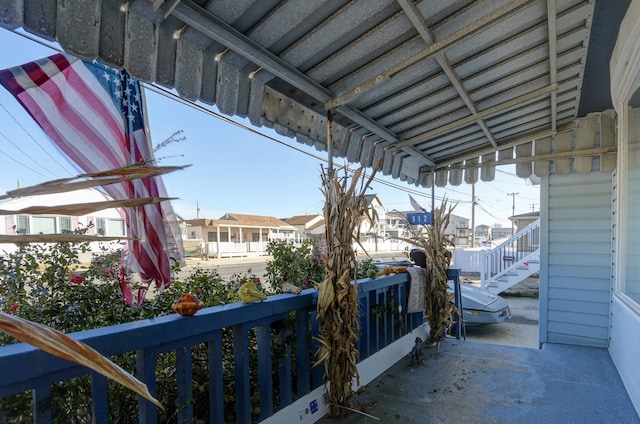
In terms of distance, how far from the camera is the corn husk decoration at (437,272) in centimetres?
367

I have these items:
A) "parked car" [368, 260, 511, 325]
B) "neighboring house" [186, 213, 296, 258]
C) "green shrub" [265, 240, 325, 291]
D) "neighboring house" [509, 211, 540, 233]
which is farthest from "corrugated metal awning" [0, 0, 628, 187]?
"neighboring house" [186, 213, 296, 258]

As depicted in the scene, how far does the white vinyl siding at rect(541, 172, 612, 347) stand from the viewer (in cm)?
398

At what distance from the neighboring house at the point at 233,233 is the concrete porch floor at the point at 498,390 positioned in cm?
1552

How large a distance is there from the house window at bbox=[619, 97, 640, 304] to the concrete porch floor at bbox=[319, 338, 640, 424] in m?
0.84

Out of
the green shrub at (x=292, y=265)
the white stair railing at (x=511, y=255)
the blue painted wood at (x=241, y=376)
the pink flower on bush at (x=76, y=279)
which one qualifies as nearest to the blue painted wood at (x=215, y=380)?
the blue painted wood at (x=241, y=376)

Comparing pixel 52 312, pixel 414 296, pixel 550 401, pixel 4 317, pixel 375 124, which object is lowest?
pixel 550 401

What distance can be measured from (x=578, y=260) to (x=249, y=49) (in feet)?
14.8

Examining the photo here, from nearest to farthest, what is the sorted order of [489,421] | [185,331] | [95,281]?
[185,331] < [95,281] < [489,421]

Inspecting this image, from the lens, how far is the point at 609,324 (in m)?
3.85

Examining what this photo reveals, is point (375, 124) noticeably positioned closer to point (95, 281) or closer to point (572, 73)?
point (572, 73)

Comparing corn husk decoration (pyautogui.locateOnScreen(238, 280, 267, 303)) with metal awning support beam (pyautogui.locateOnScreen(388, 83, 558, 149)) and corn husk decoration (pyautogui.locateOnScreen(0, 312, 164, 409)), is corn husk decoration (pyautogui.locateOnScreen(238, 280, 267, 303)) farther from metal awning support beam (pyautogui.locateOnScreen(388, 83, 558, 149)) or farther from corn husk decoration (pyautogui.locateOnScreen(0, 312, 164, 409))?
metal awning support beam (pyautogui.locateOnScreen(388, 83, 558, 149))

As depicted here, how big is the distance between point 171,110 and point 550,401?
179 inches

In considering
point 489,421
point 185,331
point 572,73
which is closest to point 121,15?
point 185,331

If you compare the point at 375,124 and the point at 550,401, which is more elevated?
the point at 375,124
